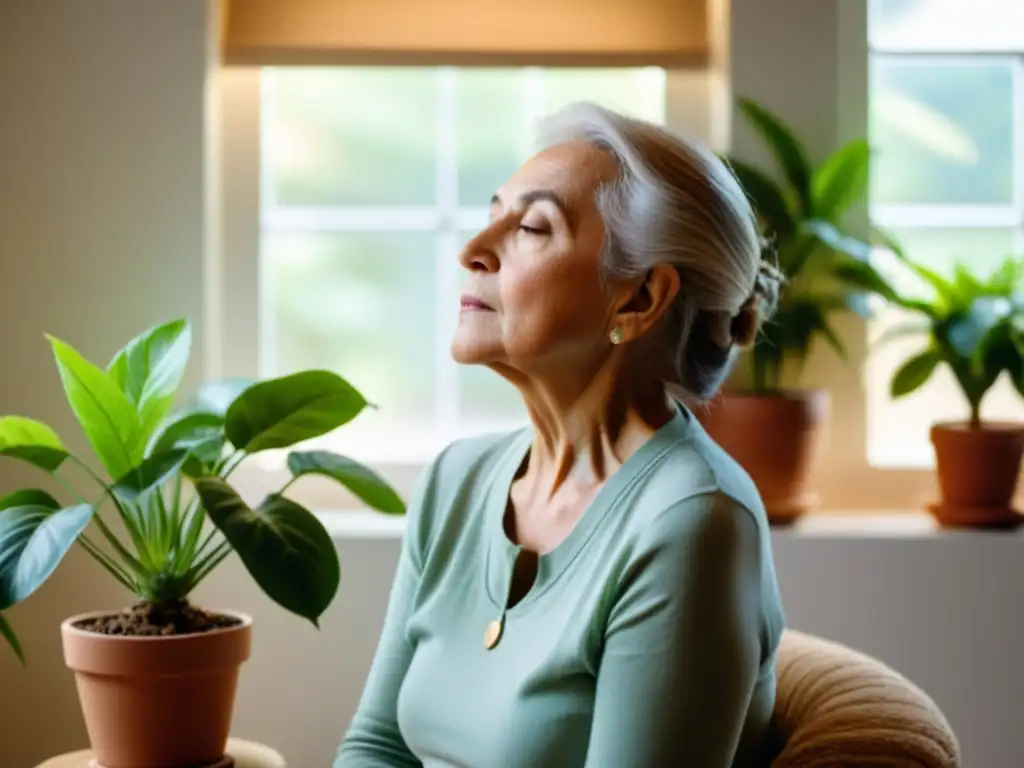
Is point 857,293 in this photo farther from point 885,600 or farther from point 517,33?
point 517,33

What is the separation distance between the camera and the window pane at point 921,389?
2701 millimetres

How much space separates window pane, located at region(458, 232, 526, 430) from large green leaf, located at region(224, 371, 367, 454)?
745mm

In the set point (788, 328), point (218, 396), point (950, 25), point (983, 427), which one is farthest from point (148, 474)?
point (950, 25)

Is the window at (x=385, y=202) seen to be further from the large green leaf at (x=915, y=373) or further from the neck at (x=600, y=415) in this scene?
the neck at (x=600, y=415)

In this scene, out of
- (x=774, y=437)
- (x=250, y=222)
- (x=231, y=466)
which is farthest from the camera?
(x=250, y=222)

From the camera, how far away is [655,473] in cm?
149

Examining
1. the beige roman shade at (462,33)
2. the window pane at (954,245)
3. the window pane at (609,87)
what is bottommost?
the window pane at (954,245)

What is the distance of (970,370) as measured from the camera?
2.48m

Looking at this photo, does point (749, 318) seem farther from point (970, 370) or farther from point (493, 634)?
point (970, 370)

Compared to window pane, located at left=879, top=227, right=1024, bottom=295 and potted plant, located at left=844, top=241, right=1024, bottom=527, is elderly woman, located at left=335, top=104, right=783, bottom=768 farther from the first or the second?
window pane, located at left=879, top=227, right=1024, bottom=295

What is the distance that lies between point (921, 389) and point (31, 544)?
5.58ft

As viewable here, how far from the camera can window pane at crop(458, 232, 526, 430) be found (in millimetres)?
2736

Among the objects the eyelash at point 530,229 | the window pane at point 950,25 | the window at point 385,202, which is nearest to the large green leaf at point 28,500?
the window at point 385,202

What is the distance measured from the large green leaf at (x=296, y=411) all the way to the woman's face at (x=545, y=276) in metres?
0.46
